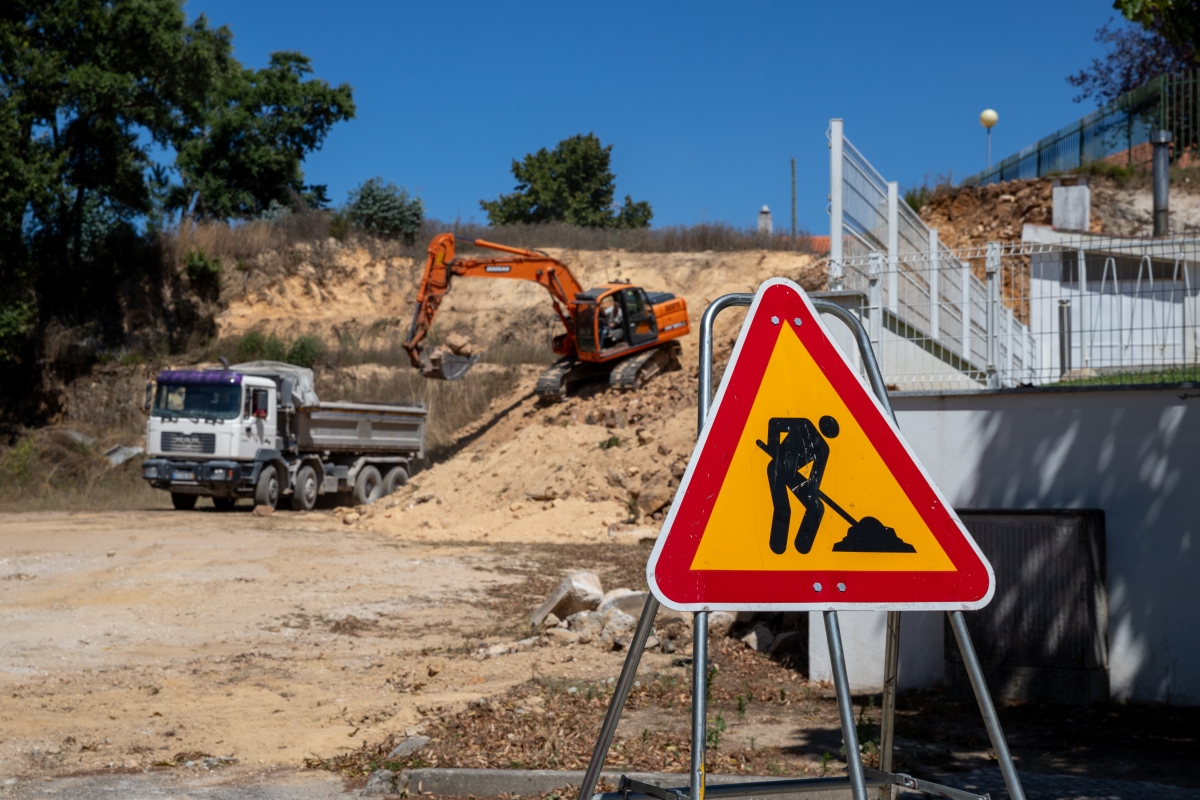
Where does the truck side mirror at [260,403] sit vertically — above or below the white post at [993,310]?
below

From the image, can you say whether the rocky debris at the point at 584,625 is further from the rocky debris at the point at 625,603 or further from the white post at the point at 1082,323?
the white post at the point at 1082,323

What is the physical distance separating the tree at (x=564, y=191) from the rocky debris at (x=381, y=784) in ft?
170

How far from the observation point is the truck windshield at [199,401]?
2106cm

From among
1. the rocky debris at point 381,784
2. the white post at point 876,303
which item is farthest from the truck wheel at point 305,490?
the rocky debris at point 381,784

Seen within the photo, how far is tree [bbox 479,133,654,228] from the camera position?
186ft

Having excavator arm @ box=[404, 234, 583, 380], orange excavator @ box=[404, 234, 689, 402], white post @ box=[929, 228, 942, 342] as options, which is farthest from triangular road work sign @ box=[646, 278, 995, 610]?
orange excavator @ box=[404, 234, 689, 402]

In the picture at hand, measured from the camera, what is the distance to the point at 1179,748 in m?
6.13

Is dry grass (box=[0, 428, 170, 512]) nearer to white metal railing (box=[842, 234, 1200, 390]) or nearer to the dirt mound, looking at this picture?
white metal railing (box=[842, 234, 1200, 390])

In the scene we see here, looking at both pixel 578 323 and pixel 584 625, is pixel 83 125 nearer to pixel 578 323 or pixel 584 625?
pixel 578 323

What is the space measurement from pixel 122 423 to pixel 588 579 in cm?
2606

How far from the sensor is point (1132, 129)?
29.5 metres

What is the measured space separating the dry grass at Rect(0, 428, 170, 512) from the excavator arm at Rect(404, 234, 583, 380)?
6.63m

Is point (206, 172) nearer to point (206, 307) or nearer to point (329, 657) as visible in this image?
point (206, 307)

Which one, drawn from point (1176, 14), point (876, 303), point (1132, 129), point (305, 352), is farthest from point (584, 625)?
point (305, 352)
